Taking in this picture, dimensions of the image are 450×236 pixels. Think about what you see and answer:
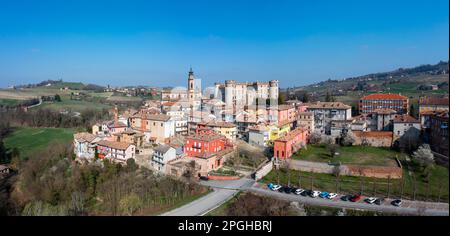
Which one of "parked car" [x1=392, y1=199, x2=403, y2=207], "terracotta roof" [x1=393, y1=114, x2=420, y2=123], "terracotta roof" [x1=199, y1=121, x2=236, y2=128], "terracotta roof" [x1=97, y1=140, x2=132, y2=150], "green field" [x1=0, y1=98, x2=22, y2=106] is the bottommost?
"parked car" [x1=392, y1=199, x2=403, y2=207]

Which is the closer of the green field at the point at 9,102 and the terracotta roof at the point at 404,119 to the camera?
the terracotta roof at the point at 404,119

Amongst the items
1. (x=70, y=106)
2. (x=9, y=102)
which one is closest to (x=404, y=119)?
(x=70, y=106)

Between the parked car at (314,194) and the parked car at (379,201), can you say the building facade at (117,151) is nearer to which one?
the parked car at (314,194)

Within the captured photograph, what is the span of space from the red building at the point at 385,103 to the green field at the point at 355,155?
749cm

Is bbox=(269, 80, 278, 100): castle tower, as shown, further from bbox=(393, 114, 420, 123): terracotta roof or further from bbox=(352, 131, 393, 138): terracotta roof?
bbox=(393, 114, 420, 123): terracotta roof

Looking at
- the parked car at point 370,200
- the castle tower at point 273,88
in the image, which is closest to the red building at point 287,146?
the parked car at point 370,200

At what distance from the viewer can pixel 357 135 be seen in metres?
22.9

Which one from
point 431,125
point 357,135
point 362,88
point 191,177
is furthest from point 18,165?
point 362,88

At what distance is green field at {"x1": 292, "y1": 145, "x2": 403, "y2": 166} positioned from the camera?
18266mm

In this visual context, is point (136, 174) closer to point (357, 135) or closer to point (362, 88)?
point (357, 135)

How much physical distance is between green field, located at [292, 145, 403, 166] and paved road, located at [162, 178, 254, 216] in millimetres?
4865

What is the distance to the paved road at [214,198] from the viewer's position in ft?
43.5

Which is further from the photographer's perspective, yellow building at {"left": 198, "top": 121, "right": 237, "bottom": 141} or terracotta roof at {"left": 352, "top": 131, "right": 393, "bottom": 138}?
yellow building at {"left": 198, "top": 121, "right": 237, "bottom": 141}

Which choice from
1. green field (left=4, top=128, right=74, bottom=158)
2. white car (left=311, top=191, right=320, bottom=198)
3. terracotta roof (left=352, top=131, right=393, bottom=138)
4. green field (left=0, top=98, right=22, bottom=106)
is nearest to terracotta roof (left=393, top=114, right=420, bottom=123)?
terracotta roof (left=352, top=131, right=393, bottom=138)
